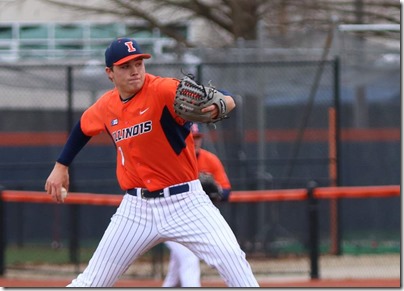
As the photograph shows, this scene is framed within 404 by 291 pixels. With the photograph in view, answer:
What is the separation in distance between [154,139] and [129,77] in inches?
18.0

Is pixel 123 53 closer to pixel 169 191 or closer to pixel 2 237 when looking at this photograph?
pixel 169 191

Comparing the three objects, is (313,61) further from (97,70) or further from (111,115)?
(111,115)

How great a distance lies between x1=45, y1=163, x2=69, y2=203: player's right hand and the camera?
268 inches

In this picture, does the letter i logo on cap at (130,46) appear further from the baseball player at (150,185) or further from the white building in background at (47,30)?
the white building in background at (47,30)

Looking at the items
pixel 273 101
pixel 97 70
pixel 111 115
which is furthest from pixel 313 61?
pixel 111 115

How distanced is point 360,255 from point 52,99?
5.11 meters

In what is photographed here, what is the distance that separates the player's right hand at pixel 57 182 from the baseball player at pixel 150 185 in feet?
1.65

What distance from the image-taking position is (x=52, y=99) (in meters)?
14.7

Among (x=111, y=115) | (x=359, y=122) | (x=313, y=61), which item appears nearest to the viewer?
(x=111, y=115)

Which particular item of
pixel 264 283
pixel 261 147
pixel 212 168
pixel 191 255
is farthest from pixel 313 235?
pixel 191 255

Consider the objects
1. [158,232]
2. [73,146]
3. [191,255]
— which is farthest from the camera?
[191,255]

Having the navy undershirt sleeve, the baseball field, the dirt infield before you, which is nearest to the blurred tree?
the baseball field

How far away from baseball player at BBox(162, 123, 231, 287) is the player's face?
2.56 meters

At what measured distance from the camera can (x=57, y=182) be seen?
6.80 meters
